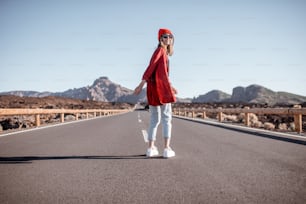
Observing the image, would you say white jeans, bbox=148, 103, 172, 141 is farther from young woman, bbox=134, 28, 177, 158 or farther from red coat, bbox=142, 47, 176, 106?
red coat, bbox=142, 47, 176, 106

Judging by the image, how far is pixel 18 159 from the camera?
476cm

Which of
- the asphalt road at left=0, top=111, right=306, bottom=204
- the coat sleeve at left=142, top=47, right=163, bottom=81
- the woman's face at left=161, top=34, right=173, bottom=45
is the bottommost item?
the asphalt road at left=0, top=111, right=306, bottom=204

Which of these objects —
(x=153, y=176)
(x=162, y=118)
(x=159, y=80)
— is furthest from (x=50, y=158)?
(x=159, y=80)

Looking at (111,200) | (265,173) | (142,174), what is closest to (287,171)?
(265,173)

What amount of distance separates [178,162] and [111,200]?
1938 mm

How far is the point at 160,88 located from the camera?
4.86m

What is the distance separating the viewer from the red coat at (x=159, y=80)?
484cm

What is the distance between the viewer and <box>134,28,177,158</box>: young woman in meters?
4.84

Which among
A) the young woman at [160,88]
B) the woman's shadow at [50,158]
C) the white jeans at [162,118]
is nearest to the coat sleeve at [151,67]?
the young woman at [160,88]

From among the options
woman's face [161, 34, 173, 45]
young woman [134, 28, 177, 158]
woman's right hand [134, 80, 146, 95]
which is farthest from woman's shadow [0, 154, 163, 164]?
woman's face [161, 34, 173, 45]

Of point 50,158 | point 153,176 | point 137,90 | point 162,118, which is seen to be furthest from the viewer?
point 162,118

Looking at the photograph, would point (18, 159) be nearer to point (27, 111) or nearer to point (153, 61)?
point (153, 61)

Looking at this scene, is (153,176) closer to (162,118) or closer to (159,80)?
(162,118)

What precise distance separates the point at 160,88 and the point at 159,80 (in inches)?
5.8
